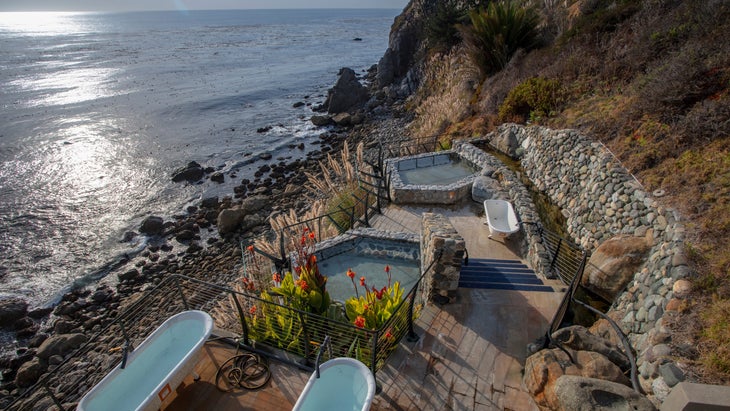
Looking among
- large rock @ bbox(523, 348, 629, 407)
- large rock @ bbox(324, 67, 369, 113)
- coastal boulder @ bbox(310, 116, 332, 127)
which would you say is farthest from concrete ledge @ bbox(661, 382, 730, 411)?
large rock @ bbox(324, 67, 369, 113)

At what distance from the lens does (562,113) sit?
1256 cm

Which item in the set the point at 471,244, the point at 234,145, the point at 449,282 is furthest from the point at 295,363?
the point at 234,145

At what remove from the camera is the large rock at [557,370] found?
4715 mm

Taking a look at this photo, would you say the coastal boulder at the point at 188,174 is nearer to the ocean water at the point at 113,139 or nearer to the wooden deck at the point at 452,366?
the ocean water at the point at 113,139

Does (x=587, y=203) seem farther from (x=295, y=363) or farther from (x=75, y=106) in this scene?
(x=75, y=106)

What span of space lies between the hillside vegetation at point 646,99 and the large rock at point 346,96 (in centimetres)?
1323

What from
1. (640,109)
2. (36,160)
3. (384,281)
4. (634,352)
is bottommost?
(36,160)

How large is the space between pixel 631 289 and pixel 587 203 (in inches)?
128

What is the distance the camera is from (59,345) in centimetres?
1113

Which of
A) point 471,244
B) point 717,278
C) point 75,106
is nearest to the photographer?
point 717,278

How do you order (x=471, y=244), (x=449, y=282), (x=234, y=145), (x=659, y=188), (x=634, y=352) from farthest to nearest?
(x=234, y=145) → (x=471, y=244) → (x=659, y=188) → (x=449, y=282) → (x=634, y=352)

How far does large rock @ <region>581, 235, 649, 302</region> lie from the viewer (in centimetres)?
691

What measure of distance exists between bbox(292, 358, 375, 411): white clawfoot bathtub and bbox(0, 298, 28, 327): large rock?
14249 millimetres

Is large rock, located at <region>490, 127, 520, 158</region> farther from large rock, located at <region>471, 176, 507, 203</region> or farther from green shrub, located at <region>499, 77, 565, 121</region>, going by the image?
large rock, located at <region>471, 176, 507, 203</region>
